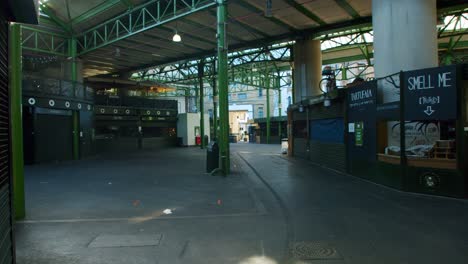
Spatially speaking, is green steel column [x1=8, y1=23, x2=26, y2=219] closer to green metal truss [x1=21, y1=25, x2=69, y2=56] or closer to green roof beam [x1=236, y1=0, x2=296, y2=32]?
green roof beam [x1=236, y1=0, x2=296, y2=32]

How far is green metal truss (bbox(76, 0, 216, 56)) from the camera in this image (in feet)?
50.9

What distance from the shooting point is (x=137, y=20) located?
1758cm

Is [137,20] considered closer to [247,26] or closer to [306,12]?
[247,26]

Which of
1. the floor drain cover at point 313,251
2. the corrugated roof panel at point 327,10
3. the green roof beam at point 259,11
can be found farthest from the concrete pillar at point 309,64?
the floor drain cover at point 313,251

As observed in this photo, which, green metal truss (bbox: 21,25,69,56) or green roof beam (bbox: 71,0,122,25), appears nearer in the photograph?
green roof beam (bbox: 71,0,122,25)

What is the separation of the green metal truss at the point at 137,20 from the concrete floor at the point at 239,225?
8.77 metres

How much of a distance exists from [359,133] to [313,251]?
7.30 metres

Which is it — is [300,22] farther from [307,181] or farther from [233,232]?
[233,232]

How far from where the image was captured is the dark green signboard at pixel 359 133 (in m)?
11.1

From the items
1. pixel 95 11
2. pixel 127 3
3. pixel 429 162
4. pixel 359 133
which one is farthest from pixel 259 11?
pixel 429 162

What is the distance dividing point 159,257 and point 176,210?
2665 millimetres

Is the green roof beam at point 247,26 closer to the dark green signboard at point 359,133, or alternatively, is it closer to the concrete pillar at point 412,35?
the concrete pillar at point 412,35

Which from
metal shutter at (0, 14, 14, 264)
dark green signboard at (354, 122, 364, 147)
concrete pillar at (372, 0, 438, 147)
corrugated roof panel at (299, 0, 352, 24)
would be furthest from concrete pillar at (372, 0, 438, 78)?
metal shutter at (0, 14, 14, 264)

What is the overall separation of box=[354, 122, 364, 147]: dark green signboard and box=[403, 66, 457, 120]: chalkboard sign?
225cm
